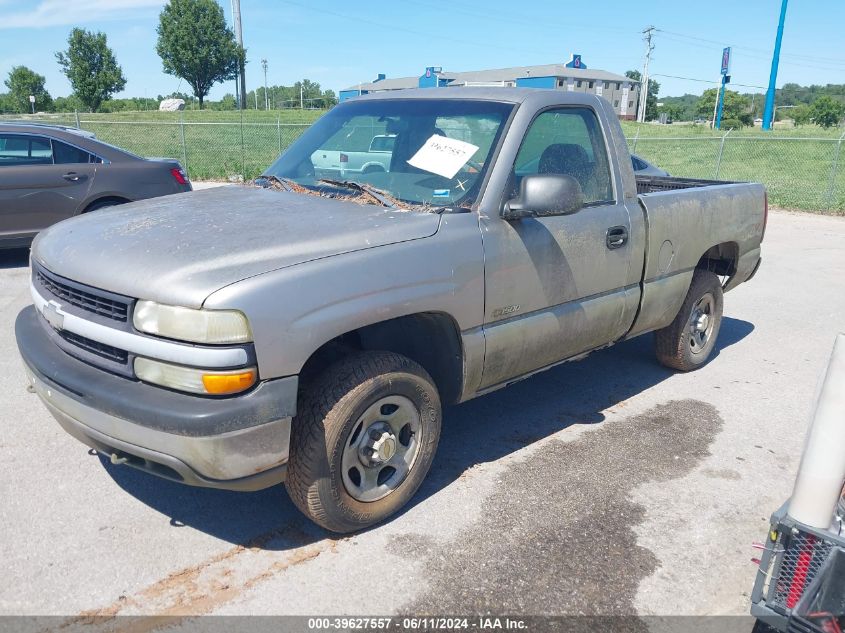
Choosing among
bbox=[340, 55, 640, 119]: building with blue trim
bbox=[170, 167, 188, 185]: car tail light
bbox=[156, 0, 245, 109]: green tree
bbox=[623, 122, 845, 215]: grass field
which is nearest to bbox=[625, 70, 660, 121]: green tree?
bbox=[340, 55, 640, 119]: building with blue trim

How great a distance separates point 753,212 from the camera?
222 inches

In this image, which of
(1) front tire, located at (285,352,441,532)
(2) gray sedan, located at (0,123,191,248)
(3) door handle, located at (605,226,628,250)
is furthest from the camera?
(2) gray sedan, located at (0,123,191,248)

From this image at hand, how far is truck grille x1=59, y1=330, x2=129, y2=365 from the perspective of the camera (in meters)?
2.77

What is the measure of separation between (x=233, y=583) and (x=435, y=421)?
1155 mm

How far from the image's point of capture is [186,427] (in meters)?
2.56

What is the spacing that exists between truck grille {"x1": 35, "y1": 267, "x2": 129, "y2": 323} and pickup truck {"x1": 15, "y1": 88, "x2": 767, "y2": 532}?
13 mm

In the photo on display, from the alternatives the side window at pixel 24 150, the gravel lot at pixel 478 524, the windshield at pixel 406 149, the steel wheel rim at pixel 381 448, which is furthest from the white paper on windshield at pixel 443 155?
the side window at pixel 24 150

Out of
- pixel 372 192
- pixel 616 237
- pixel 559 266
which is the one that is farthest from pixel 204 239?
pixel 616 237

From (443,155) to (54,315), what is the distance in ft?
6.60

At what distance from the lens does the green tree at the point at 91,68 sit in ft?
200

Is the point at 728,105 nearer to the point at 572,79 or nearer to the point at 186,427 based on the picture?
the point at 572,79

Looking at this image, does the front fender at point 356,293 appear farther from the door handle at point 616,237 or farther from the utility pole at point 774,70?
the utility pole at point 774,70

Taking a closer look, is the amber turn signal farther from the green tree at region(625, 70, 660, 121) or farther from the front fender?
the green tree at region(625, 70, 660, 121)

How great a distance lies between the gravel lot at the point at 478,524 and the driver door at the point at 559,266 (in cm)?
61
